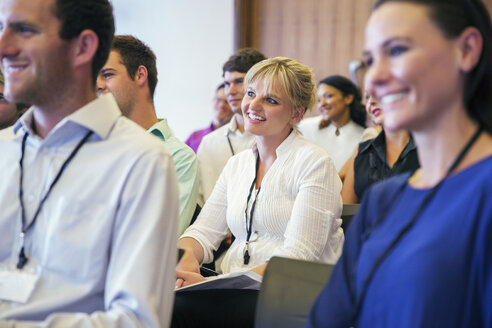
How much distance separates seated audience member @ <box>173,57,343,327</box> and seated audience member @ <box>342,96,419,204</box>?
600 millimetres

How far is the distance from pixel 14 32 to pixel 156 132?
143cm

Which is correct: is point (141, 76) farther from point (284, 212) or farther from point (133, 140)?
point (133, 140)

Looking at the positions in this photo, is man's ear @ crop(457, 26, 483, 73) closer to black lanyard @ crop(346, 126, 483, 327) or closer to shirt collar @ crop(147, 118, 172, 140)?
black lanyard @ crop(346, 126, 483, 327)

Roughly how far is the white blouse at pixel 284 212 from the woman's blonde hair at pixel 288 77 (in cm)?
19

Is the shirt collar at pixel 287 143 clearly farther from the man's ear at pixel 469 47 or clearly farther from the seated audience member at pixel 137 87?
the man's ear at pixel 469 47

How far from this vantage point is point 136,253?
1.22 m

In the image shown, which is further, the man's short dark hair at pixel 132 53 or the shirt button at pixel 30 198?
the man's short dark hair at pixel 132 53

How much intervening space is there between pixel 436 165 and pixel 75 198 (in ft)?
2.67

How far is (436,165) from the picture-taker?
3.72 feet

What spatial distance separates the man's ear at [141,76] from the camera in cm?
284

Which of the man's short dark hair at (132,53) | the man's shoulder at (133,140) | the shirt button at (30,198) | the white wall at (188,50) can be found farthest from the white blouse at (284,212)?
the white wall at (188,50)

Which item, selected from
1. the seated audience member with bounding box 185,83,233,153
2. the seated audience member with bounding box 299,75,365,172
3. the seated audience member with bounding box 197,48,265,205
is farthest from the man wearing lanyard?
the seated audience member with bounding box 299,75,365,172

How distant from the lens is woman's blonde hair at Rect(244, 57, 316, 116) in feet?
8.14

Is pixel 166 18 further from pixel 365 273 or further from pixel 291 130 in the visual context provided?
pixel 365 273
